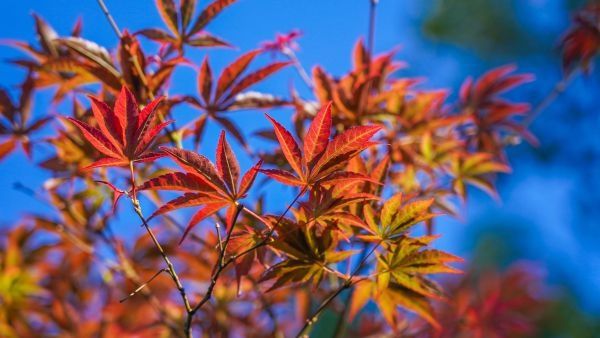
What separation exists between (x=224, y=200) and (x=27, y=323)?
1072mm

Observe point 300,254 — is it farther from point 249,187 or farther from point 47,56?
point 47,56

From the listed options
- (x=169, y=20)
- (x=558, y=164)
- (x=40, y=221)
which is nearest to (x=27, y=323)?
(x=40, y=221)

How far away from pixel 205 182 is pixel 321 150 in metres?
0.14

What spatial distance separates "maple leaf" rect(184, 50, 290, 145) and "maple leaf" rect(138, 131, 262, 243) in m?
0.31

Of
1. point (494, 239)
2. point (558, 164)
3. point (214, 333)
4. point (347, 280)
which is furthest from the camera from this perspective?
point (558, 164)

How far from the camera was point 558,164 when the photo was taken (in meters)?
9.34

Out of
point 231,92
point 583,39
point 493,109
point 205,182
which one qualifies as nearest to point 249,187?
point 205,182

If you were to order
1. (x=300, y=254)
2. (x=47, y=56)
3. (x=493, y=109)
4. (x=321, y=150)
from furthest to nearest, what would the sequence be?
1. (x=493, y=109)
2. (x=47, y=56)
3. (x=300, y=254)
4. (x=321, y=150)

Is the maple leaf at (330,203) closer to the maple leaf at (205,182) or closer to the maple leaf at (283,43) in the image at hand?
the maple leaf at (205,182)

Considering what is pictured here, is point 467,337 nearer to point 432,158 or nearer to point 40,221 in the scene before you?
point 432,158

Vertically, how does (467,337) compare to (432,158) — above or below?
below

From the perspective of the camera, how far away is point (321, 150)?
0.70m

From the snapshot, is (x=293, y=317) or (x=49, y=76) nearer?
(x=49, y=76)

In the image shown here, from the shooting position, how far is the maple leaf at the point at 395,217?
0.78 m
